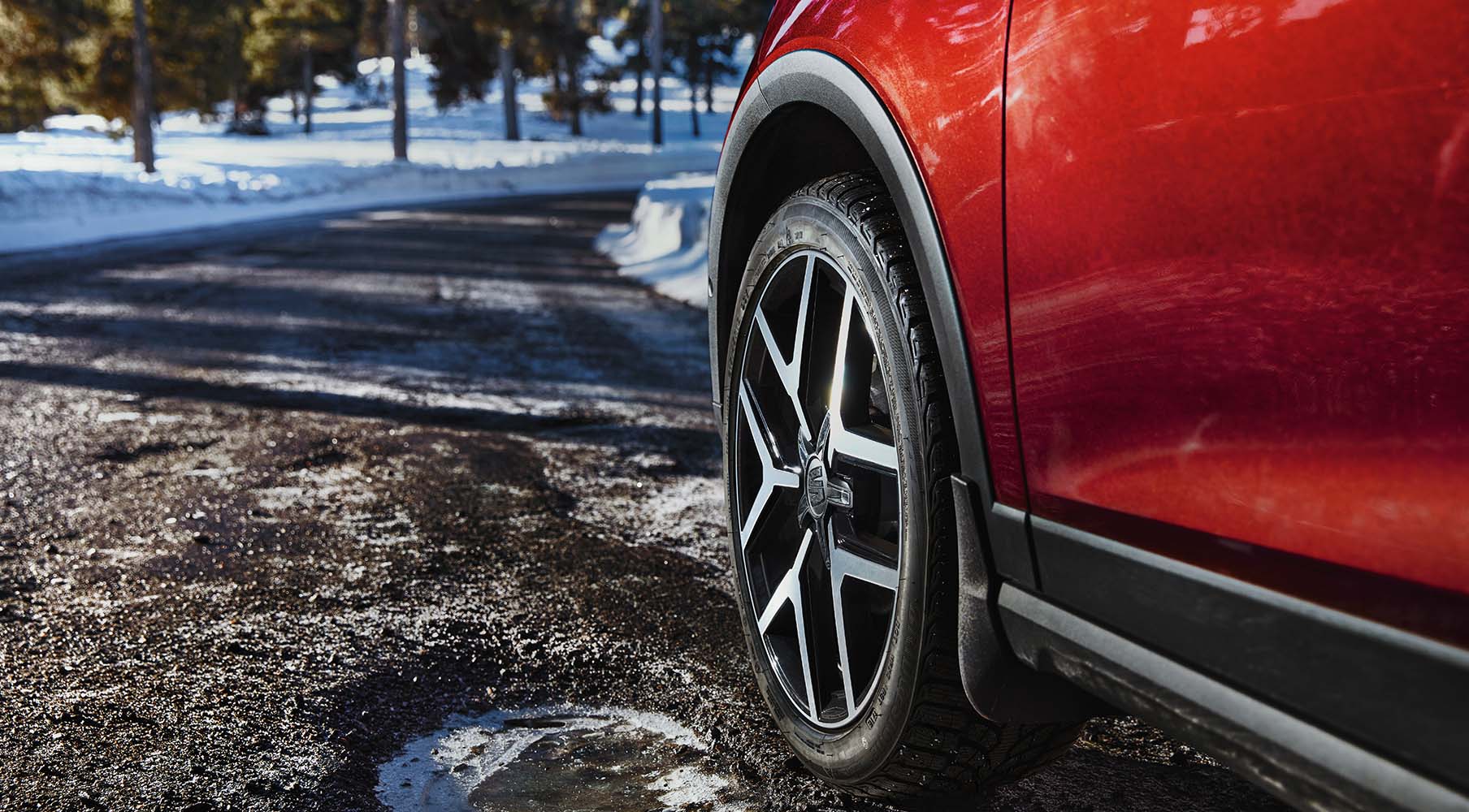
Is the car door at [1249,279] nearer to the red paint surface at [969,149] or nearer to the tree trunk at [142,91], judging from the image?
the red paint surface at [969,149]

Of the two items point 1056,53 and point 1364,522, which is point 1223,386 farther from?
point 1056,53

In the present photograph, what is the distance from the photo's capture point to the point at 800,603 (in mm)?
2049

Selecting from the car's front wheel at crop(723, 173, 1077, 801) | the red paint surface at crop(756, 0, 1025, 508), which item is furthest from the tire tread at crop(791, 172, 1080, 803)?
the red paint surface at crop(756, 0, 1025, 508)

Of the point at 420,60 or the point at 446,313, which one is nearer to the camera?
the point at 446,313

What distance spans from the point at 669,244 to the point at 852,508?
446 inches

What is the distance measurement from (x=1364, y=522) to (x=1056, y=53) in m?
0.64

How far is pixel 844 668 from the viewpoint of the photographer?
1901 mm

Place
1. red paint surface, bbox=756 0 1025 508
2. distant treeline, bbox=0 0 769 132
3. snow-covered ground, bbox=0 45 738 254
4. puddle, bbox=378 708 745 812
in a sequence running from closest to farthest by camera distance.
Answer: red paint surface, bbox=756 0 1025 508 < puddle, bbox=378 708 745 812 < snow-covered ground, bbox=0 45 738 254 < distant treeline, bbox=0 0 769 132

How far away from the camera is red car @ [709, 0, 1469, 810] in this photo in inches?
39.0

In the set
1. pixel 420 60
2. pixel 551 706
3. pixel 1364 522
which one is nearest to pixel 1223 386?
pixel 1364 522

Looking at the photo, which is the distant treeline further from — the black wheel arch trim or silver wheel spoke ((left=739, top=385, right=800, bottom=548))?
the black wheel arch trim

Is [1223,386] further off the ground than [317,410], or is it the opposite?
[1223,386]

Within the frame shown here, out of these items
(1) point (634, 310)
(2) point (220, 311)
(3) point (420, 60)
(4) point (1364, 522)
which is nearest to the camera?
(4) point (1364, 522)

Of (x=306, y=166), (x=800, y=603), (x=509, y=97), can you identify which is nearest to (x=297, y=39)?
(x=509, y=97)
